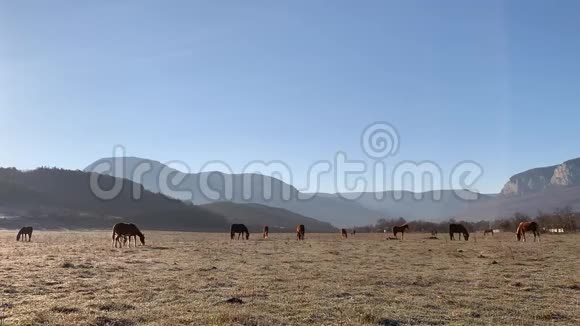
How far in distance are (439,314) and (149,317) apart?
280 inches

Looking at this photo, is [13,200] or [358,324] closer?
[358,324]

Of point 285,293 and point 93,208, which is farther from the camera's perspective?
point 93,208

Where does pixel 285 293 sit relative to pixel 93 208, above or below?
below

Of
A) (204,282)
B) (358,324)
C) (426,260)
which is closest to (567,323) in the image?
(358,324)

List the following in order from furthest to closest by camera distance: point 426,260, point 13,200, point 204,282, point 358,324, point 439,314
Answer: point 13,200 < point 426,260 < point 204,282 < point 439,314 < point 358,324

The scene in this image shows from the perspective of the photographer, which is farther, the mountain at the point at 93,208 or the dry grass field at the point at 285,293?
the mountain at the point at 93,208

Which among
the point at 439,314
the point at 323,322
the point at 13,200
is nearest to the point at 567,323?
the point at 439,314

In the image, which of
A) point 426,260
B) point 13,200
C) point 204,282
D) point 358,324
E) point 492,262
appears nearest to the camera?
point 358,324

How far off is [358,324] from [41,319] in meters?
7.13

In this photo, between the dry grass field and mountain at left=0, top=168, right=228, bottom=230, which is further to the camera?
mountain at left=0, top=168, right=228, bottom=230

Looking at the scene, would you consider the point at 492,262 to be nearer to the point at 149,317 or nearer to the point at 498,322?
the point at 498,322

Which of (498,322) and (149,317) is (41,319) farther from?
(498,322)

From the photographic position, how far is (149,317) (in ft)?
39.3

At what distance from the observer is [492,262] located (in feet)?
83.8
